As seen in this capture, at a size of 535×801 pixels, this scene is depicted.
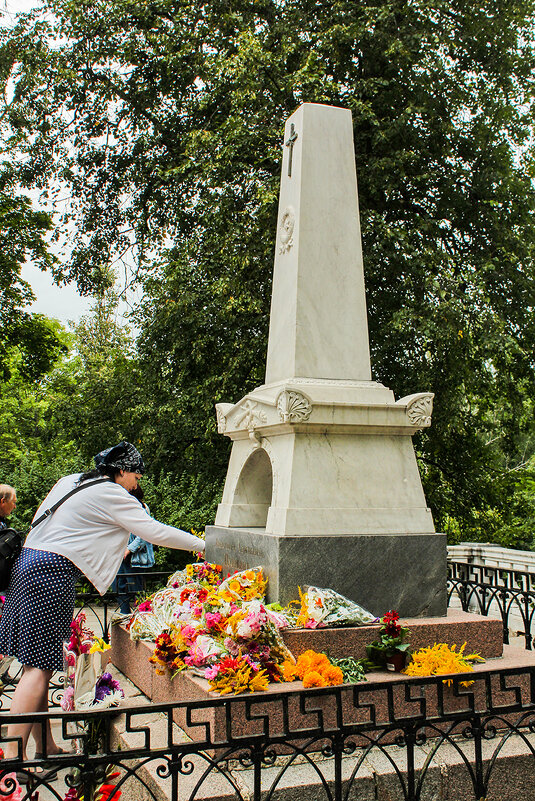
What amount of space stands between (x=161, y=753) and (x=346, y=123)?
5471 mm

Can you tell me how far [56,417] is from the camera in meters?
14.8

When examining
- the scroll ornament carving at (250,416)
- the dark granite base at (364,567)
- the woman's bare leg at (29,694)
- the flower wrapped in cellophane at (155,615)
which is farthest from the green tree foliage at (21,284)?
the woman's bare leg at (29,694)

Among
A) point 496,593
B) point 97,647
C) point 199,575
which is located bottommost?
point 97,647

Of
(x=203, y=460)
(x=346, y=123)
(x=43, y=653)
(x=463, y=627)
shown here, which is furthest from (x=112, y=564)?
(x=203, y=460)

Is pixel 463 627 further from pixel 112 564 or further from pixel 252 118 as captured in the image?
pixel 252 118

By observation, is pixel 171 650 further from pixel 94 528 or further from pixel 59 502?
pixel 59 502

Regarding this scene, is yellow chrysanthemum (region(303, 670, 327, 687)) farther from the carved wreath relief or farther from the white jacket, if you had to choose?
the carved wreath relief

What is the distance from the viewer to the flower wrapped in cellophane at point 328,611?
15.9ft

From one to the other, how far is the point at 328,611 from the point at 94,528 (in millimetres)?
1667

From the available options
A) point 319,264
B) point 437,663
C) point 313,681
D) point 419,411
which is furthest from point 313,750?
point 319,264

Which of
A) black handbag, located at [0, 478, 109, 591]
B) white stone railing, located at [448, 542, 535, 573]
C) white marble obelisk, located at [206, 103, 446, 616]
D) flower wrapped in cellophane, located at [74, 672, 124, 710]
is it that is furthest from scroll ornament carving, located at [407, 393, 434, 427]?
white stone railing, located at [448, 542, 535, 573]

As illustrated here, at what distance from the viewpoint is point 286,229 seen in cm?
652

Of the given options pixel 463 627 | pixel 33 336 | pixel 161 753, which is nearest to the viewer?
pixel 161 753

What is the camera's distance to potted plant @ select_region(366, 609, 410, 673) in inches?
187
